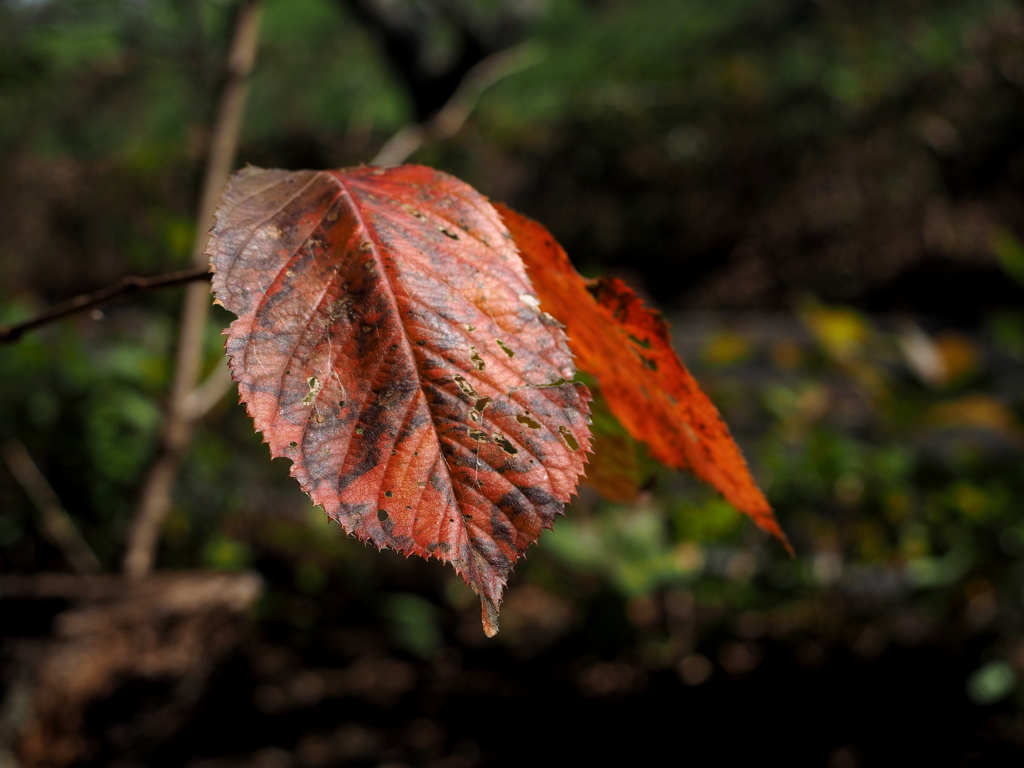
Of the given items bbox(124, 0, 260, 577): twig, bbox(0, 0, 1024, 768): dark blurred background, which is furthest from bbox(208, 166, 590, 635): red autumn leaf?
bbox(124, 0, 260, 577): twig

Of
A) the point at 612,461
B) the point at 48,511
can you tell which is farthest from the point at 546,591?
the point at 612,461

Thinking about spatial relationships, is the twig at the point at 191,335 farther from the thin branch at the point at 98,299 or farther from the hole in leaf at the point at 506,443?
the hole in leaf at the point at 506,443

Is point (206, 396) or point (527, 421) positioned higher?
point (527, 421)

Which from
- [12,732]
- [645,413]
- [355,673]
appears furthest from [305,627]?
[645,413]

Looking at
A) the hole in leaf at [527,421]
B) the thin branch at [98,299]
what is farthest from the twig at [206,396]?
the hole in leaf at [527,421]

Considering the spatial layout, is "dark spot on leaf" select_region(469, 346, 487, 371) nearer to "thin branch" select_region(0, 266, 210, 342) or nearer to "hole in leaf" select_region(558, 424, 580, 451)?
"hole in leaf" select_region(558, 424, 580, 451)

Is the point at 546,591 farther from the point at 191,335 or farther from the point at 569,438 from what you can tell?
the point at 569,438

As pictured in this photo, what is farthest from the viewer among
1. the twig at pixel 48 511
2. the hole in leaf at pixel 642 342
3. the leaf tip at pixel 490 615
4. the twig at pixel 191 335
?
the twig at pixel 48 511
